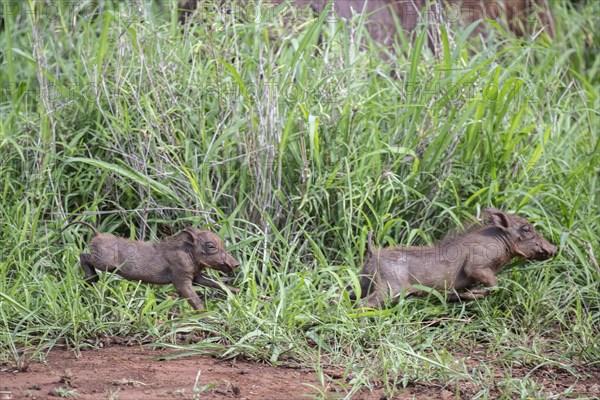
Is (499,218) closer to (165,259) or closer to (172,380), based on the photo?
(165,259)

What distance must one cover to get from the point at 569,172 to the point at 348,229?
5.21 feet

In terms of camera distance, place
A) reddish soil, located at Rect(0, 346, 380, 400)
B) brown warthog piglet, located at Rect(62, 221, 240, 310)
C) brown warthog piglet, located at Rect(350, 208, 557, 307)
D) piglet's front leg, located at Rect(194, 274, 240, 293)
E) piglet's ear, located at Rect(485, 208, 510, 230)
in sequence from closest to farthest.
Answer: reddish soil, located at Rect(0, 346, 380, 400)
brown warthog piglet, located at Rect(62, 221, 240, 310)
piglet's front leg, located at Rect(194, 274, 240, 293)
brown warthog piglet, located at Rect(350, 208, 557, 307)
piglet's ear, located at Rect(485, 208, 510, 230)

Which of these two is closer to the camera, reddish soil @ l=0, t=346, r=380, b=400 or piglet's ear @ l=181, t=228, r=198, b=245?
reddish soil @ l=0, t=346, r=380, b=400

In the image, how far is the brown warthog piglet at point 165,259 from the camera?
183 inches

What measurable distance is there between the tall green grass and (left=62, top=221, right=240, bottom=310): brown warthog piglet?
0.14 metres

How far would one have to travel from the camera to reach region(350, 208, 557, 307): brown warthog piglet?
4934mm

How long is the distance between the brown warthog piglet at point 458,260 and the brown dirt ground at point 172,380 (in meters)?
0.67

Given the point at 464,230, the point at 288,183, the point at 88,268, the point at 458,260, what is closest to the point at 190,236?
the point at 88,268

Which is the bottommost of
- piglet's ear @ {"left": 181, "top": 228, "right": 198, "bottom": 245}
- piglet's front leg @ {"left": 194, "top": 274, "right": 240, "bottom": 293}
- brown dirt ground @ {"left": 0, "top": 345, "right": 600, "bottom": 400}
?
brown dirt ground @ {"left": 0, "top": 345, "right": 600, "bottom": 400}

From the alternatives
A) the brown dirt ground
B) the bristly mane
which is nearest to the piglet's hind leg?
the brown dirt ground

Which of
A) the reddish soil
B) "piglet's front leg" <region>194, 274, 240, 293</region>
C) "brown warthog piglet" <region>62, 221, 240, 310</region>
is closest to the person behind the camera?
the reddish soil

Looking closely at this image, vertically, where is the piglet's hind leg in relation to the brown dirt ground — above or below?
above

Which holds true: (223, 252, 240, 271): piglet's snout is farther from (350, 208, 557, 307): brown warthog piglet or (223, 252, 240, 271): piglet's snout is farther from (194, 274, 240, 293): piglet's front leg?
(350, 208, 557, 307): brown warthog piglet

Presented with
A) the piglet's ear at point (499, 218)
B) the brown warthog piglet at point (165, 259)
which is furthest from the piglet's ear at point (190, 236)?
the piglet's ear at point (499, 218)
